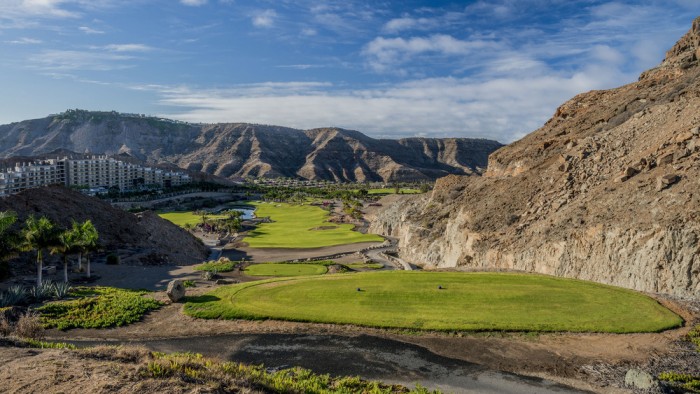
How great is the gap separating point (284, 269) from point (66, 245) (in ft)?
63.5

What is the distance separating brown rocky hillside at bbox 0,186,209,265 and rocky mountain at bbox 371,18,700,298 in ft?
97.1

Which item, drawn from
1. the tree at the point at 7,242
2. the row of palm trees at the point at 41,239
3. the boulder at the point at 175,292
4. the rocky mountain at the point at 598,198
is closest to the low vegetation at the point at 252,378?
the boulder at the point at 175,292

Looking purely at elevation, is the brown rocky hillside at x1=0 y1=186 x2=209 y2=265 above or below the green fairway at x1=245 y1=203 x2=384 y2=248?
above

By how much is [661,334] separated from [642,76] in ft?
169

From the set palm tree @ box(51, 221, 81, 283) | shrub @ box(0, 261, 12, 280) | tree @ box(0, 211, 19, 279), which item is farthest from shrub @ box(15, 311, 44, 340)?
shrub @ box(0, 261, 12, 280)

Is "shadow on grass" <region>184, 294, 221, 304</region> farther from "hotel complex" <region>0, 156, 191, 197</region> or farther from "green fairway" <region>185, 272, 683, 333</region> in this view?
"hotel complex" <region>0, 156, 191, 197</region>

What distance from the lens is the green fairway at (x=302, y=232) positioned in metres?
68.3

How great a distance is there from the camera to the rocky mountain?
27750mm

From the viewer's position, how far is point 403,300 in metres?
24.2

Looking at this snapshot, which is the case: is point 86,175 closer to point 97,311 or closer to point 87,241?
point 87,241

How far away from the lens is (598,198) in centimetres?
3600

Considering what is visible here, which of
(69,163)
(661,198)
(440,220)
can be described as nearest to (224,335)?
(661,198)

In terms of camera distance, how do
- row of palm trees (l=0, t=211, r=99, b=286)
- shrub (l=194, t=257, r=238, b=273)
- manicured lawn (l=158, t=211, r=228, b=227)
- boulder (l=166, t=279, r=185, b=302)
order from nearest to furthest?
boulder (l=166, t=279, r=185, b=302) < row of palm trees (l=0, t=211, r=99, b=286) < shrub (l=194, t=257, r=238, b=273) < manicured lawn (l=158, t=211, r=228, b=227)

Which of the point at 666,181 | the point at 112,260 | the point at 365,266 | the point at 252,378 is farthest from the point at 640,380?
the point at 112,260
